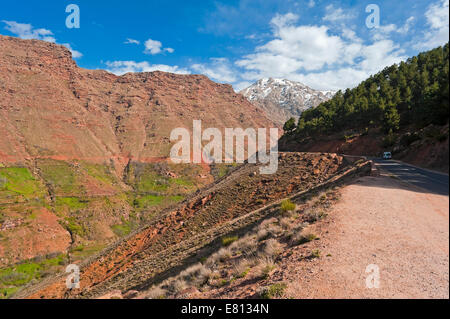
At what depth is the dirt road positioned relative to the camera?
5258 mm

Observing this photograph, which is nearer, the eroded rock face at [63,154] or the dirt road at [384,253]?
the dirt road at [384,253]

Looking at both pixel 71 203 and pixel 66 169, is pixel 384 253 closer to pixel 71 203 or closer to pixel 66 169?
pixel 71 203

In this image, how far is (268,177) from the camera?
29.2 meters

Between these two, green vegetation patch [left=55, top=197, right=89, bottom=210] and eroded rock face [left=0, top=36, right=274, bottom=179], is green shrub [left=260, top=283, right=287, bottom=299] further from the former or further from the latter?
eroded rock face [left=0, top=36, right=274, bottom=179]

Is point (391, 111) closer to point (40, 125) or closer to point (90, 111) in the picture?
point (40, 125)

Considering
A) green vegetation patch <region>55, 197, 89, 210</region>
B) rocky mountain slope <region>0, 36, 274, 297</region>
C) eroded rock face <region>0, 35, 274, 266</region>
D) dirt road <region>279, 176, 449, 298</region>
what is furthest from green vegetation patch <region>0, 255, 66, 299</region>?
dirt road <region>279, 176, 449, 298</region>

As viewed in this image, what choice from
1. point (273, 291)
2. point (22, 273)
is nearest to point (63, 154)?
point (22, 273)

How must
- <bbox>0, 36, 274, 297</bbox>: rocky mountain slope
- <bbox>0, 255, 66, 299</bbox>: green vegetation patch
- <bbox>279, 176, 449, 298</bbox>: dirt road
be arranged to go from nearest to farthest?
1. <bbox>279, 176, 449, 298</bbox>: dirt road
2. <bbox>0, 255, 66, 299</bbox>: green vegetation patch
3. <bbox>0, 36, 274, 297</bbox>: rocky mountain slope

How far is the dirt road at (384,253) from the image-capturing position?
5.26 metres

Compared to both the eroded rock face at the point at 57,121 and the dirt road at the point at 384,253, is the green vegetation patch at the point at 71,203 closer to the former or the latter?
the eroded rock face at the point at 57,121

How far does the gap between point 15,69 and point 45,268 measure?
569 ft

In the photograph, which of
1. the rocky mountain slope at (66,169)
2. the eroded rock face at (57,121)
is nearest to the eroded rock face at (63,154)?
the rocky mountain slope at (66,169)

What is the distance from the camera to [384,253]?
22.1ft
